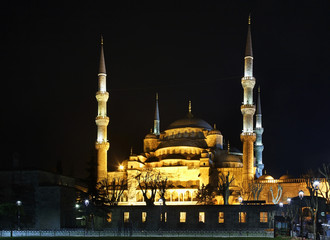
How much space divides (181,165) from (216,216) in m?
21.7

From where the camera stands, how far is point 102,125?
61781 mm

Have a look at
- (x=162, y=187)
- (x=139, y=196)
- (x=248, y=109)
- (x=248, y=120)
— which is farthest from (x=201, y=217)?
(x=248, y=109)

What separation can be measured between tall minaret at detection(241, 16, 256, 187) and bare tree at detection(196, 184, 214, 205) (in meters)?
4.42

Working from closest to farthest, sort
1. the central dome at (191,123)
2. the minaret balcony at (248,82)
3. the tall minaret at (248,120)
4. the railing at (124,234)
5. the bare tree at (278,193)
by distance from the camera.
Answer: the railing at (124,234), the bare tree at (278,193), the tall minaret at (248,120), the minaret balcony at (248,82), the central dome at (191,123)

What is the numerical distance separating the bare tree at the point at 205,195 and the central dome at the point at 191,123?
13991mm

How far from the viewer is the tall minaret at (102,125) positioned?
60.7 metres

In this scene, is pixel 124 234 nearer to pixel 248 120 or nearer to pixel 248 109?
pixel 248 120

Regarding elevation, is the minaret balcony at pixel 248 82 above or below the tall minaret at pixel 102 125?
above

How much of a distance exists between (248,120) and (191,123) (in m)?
13.5

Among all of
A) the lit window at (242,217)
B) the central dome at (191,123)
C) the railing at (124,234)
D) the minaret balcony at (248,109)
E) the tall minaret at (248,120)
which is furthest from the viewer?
the central dome at (191,123)

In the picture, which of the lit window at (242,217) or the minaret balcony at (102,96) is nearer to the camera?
the lit window at (242,217)

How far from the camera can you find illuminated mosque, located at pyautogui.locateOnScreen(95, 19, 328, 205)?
56.6m

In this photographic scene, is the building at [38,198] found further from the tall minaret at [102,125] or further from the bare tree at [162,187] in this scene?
the tall minaret at [102,125]

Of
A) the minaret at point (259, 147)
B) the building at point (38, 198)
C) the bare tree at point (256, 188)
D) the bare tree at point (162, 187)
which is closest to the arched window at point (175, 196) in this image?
the bare tree at point (162, 187)
